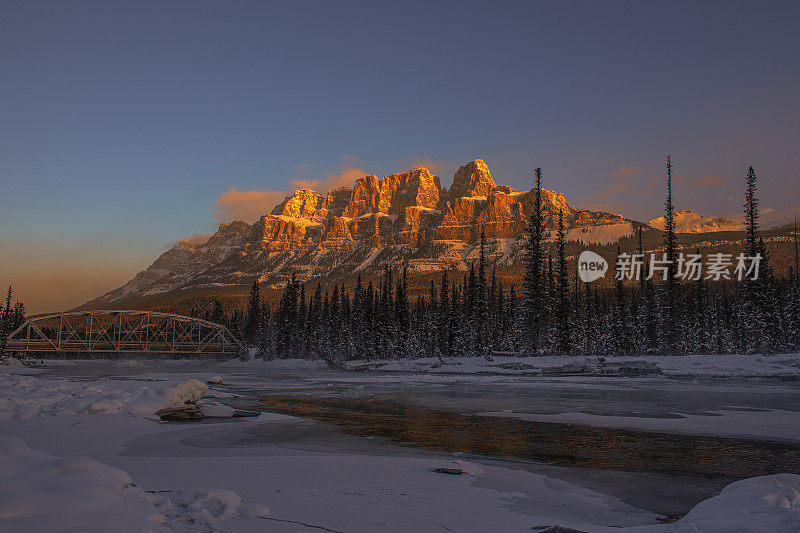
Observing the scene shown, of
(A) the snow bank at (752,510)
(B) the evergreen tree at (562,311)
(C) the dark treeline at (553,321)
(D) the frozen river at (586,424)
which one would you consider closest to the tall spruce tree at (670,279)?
(C) the dark treeline at (553,321)

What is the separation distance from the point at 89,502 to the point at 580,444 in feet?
33.2

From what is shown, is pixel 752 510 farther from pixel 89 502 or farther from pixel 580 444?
pixel 580 444

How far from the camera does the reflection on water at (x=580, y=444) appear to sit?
29.5 feet

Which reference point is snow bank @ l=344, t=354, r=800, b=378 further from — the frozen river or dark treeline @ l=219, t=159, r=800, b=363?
dark treeline @ l=219, t=159, r=800, b=363

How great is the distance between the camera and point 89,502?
4320 millimetres

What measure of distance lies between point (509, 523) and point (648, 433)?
9.20 meters

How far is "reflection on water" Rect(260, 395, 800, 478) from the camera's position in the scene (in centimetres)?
898

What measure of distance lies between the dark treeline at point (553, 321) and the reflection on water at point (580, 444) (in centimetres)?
4043

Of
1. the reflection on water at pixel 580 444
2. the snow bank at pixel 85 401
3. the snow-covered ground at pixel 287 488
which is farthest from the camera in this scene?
the snow bank at pixel 85 401

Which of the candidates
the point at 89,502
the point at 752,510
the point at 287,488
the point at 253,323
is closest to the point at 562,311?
the point at 287,488

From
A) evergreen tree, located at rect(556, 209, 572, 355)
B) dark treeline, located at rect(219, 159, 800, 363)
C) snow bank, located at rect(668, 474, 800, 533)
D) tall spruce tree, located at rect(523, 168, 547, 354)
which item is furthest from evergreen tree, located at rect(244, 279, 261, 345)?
snow bank, located at rect(668, 474, 800, 533)

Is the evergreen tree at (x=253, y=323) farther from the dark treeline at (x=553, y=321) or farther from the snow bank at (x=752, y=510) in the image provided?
the snow bank at (x=752, y=510)

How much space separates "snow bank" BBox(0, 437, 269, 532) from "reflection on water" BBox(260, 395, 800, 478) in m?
6.16

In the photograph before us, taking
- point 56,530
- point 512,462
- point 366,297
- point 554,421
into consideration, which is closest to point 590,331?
point 366,297
